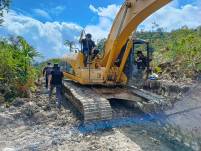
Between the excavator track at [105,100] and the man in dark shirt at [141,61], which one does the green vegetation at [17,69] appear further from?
the man in dark shirt at [141,61]

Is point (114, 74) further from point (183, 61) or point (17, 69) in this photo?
point (183, 61)

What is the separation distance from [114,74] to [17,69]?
4.05 m

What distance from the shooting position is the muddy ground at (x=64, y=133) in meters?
7.14

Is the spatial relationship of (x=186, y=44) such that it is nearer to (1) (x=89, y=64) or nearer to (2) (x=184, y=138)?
(1) (x=89, y=64)

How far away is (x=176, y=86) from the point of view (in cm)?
1257

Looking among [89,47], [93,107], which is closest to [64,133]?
[93,107]

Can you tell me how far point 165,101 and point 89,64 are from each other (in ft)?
9.61

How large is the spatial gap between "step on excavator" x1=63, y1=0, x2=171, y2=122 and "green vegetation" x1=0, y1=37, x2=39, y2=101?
5.53 feet

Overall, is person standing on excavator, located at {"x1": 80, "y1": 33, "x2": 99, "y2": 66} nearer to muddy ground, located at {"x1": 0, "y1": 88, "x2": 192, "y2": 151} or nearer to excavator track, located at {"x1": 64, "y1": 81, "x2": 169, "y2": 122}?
excavator track, located at {"x1": 64, "y1": 81, "x2": 169, "y2": 122}

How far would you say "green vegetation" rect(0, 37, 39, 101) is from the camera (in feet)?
40.3

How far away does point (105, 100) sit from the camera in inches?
370

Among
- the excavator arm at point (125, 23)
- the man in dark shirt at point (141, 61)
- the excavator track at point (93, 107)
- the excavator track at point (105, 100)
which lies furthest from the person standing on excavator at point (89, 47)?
the excavator track at point (93, 107)

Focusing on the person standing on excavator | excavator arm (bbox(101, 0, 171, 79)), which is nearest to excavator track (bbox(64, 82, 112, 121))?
excavator arm (bbox(101, 0, 171, 79))

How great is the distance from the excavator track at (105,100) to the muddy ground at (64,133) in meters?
0.28
